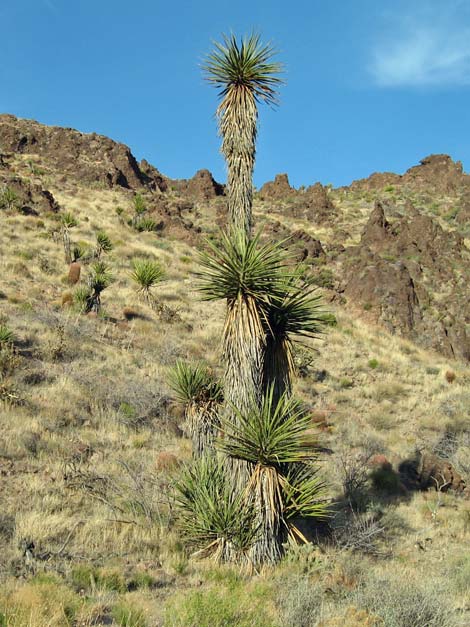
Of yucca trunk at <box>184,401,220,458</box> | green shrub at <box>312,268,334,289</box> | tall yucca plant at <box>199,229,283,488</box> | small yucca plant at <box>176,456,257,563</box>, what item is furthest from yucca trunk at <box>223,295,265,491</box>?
green shrub at <box>312,268,334,289</box>

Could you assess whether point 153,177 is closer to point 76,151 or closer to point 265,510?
point 76,151

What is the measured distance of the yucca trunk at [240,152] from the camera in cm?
835

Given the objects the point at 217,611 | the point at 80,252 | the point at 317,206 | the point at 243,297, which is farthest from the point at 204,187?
the point at 217,611

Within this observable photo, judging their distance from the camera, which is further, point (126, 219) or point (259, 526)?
point (126, 219)

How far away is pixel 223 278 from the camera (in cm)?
771

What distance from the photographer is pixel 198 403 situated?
8.95 metres

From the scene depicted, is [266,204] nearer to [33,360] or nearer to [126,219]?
[126,219]

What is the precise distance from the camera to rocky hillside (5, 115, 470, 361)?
91.2 feet

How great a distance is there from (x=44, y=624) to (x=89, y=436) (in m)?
6.71

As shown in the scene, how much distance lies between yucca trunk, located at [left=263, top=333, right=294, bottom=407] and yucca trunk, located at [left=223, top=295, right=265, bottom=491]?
42 centimetres

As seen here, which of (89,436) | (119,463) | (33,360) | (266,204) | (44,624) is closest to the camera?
(44,624)

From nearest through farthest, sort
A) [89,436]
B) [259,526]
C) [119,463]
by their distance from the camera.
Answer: [259,526] → [119,463] → [89,436]

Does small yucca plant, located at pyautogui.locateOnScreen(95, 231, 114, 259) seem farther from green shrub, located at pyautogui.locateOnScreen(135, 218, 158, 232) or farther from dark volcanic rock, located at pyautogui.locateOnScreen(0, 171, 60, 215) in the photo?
green shrub, located at pyautogui.locateOnScreen(135, 218, 158, 232)

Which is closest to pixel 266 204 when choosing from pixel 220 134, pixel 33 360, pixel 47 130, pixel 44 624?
pixel 47 130
